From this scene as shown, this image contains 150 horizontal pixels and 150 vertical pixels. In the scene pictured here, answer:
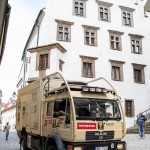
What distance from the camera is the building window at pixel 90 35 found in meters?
27.9

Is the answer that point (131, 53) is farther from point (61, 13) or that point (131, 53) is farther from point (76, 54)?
point (61, 13)

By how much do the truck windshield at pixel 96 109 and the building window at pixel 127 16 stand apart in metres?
22.5

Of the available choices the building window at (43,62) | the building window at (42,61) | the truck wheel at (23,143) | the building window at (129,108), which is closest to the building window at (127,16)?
the building window at (129,108)

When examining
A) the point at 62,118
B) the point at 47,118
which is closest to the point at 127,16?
the point at 47,118

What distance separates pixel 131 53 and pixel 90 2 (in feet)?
24.6

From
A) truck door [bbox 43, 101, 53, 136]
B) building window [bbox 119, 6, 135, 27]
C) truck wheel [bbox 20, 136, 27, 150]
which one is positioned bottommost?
truck wheel [bbox 20, 136, 27, 150]

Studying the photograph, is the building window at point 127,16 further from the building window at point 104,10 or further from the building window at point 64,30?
the building window at point 64,30

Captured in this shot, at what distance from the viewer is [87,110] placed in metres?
8.72

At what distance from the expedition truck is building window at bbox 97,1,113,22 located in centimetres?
2047

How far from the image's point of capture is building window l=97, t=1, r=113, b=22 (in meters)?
29.4

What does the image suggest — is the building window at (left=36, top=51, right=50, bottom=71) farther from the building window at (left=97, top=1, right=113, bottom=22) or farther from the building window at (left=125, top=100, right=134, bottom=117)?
the building window at (left=125, top=100, right=134, bottom=117)

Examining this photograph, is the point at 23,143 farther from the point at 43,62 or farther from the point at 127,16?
the point at 127,16

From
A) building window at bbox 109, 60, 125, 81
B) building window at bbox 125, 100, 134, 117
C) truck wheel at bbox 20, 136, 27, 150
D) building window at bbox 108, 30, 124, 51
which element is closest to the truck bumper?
truck wheel at bbox 20, 136, 27, 150

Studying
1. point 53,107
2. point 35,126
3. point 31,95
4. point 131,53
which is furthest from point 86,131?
point 131,53
